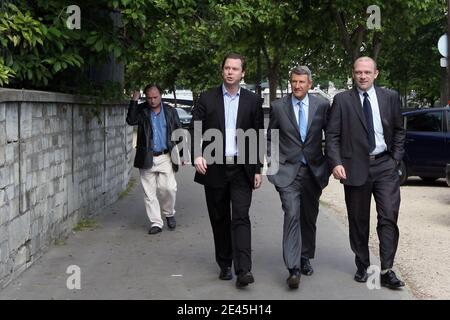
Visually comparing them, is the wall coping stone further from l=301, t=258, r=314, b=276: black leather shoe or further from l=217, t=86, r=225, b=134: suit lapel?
l=301, t=258, r=314, b=276: black leather shoe

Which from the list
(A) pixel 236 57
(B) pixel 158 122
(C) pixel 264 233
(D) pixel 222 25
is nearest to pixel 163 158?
(B) pixel 158 122

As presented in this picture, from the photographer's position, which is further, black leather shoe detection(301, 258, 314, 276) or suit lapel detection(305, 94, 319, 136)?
black leather shoe detection(301, 258, 314, 276)

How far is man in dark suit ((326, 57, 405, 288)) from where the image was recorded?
6.20 m

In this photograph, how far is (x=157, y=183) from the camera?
913 cm

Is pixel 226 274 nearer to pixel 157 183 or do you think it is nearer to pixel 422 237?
pixel 157 183

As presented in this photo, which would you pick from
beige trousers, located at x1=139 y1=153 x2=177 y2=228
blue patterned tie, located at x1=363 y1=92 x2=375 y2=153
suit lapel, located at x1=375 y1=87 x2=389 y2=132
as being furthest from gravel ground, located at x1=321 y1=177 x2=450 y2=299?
beige trousers, located at x1=139 y1=153 x2=177 y2=228

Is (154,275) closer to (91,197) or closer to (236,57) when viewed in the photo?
(236,57)

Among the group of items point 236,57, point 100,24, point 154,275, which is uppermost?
point 100,24

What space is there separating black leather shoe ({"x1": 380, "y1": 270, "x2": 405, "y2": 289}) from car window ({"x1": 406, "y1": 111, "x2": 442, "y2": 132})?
27.6ft

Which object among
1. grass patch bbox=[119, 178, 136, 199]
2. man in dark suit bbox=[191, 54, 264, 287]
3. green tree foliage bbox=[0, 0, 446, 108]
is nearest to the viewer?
man in dark suit bbox=[191, 54, 264, 287]

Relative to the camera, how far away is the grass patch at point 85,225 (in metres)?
9.05

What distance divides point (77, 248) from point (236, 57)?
9.57 feet

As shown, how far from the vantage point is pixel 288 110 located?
20.5 ft

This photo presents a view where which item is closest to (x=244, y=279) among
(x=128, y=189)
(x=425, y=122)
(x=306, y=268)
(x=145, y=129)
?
(x=306, y=268)
